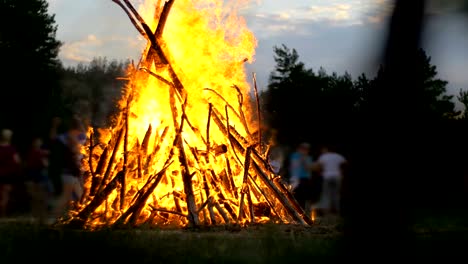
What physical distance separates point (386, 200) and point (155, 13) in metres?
6.43

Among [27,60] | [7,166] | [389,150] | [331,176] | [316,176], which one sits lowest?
[389,150]

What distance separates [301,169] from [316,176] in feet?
1.36

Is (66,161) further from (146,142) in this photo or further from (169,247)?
(169,247)

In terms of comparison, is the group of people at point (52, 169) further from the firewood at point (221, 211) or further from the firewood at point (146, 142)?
the firewood at point (221, 211)

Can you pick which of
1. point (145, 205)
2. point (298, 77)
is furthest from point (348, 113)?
point (298, 77)

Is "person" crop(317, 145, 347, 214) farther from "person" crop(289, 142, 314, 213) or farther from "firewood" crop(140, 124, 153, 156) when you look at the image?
"firewood" crop(140, 124, 153, 156)

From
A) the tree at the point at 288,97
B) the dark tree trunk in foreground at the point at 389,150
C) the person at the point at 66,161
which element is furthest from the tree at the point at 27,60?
the dark tree trunk in foreground at the point at 389,150

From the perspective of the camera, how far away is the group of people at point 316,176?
13531 millimetres

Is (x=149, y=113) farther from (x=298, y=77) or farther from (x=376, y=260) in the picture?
(x=298, y=77)

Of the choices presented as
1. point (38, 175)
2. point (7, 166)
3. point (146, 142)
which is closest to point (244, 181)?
point (146, 142)

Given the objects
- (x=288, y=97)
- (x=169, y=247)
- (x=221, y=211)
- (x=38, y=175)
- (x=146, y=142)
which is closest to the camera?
(x=169, y=247)

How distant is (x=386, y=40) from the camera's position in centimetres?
688

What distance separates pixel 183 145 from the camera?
40.7 ft

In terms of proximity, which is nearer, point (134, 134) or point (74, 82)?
point (134, 134)
